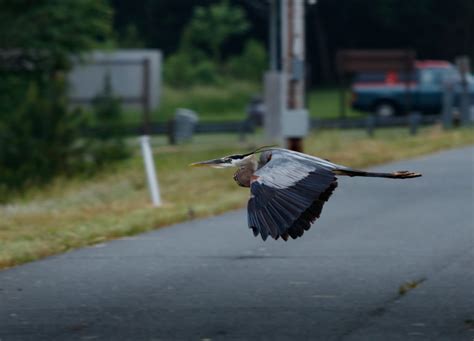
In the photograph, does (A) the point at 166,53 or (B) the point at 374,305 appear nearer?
(B) the point at 374,305

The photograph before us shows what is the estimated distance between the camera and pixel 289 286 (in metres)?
9.36

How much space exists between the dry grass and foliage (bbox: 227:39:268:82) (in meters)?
24.7

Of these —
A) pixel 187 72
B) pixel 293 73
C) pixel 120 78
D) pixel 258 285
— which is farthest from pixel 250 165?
pixel 187 72

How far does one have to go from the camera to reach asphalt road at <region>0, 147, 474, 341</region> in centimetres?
765

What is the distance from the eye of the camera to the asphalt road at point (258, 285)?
7.65 m

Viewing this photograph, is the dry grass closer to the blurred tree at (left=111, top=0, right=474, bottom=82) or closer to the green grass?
the green grass

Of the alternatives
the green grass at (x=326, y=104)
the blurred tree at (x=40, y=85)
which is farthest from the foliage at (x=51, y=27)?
the green grass at (x=326, y=104)

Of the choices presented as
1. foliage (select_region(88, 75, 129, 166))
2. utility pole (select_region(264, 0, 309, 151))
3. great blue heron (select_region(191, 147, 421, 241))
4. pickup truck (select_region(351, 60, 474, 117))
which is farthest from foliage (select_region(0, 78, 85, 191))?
great blue heron (select_region(191, 147, 421, 241))

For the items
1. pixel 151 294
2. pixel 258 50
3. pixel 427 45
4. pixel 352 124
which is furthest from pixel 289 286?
pixel 427 45

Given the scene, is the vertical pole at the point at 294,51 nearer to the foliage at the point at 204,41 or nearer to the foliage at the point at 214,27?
the foliage at the point at 204,41

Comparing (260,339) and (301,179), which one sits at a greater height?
(301,179)

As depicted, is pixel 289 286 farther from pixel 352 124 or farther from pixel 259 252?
pixel 352 124

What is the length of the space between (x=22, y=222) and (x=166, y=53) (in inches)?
2196

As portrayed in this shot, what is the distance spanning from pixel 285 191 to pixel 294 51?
500 inches
